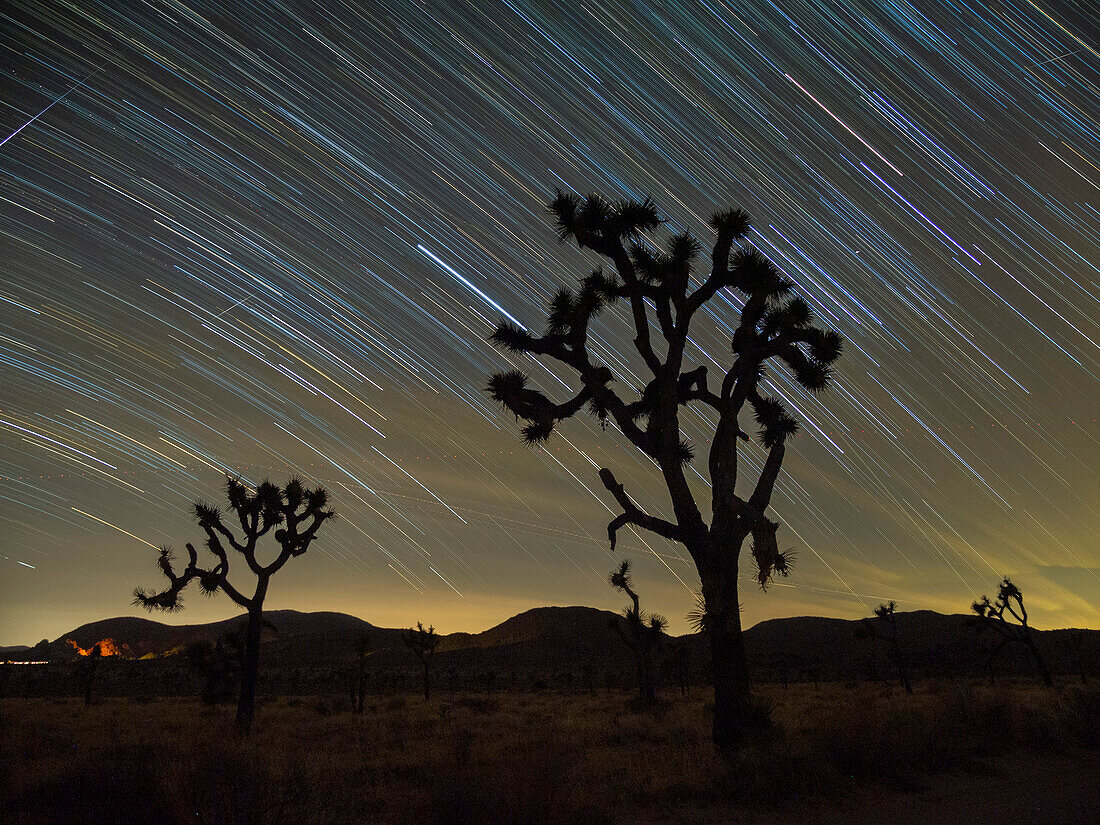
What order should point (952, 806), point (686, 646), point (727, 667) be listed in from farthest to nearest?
point (686, 646) → point (727, 667) → point (952, 806)

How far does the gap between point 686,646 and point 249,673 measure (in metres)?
35.5

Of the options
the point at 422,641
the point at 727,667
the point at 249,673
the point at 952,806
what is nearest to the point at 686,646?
the point at 422,641

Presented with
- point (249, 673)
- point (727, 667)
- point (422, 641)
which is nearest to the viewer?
point (727, 667)

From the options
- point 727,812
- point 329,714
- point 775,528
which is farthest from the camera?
point 329,714

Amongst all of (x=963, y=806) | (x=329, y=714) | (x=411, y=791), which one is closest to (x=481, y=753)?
(x=411, y=791)

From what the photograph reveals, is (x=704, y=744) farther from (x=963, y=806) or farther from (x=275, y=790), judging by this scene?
(x=275, y=790)

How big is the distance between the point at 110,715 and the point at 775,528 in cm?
2627

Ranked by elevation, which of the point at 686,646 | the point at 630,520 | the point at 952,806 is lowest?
the point at 952,806

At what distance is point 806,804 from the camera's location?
7203 millimetres

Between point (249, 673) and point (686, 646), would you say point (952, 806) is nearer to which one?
point (249, 673)

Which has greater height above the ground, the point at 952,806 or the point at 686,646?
the point at 686,646

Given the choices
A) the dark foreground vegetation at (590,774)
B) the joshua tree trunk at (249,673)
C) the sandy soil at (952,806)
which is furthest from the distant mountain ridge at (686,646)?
the sandy soil at (952,806)

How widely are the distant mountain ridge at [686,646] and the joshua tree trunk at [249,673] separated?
18.0m

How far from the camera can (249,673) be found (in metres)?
17.8
